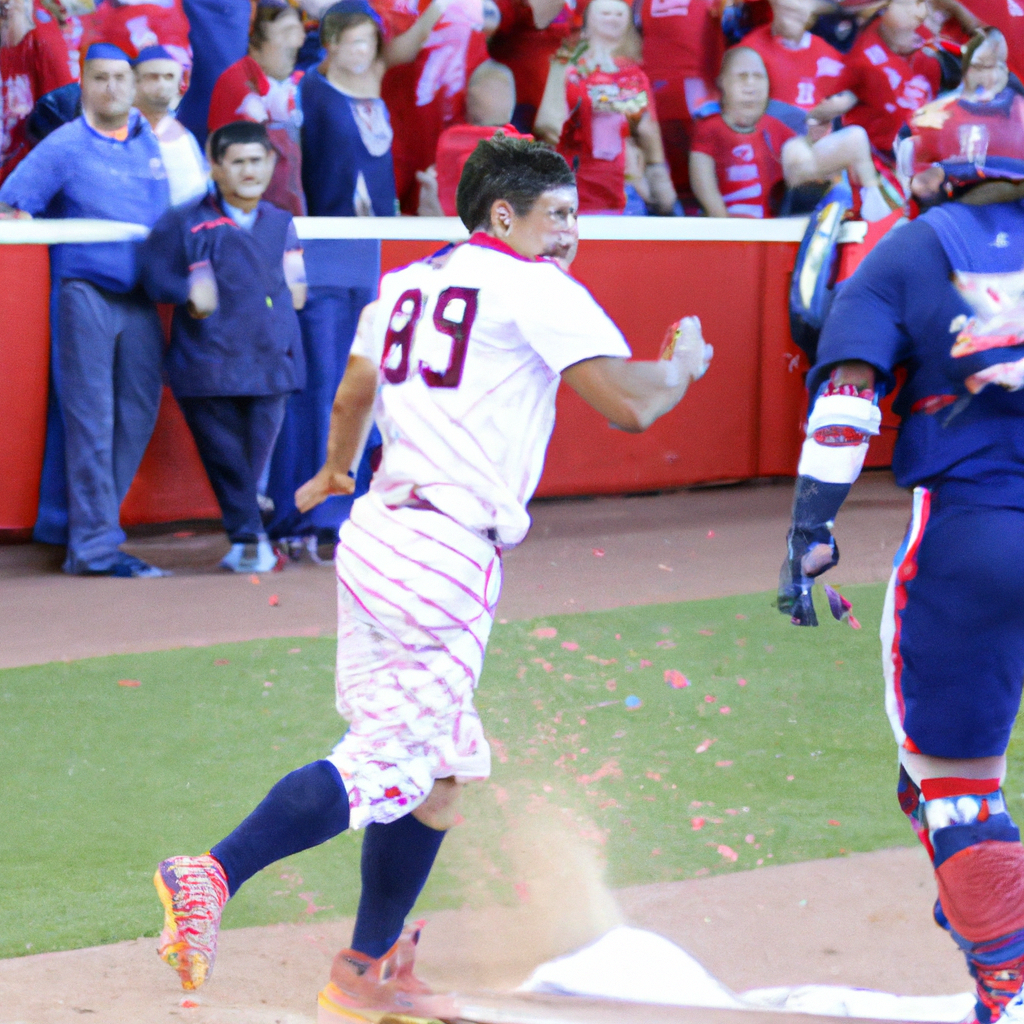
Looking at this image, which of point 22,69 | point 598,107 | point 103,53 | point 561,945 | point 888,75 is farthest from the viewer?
point 888,75

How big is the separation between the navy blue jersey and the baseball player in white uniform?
36cm

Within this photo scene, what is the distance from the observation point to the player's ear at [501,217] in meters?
2.78

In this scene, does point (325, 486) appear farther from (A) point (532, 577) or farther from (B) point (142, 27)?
(B) point (142, 27)

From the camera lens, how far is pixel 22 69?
22.6 feet

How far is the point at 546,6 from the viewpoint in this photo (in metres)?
7.91

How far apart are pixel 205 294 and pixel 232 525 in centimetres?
109

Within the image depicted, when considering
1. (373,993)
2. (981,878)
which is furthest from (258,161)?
(981,878)

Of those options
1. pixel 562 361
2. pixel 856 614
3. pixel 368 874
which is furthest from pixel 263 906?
pixel 856 614

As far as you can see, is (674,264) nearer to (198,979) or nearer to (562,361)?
(562,361)

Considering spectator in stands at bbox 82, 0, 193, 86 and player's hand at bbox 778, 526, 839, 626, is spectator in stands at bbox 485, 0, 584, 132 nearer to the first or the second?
spectator in stands at bbox 82, 0, 193, 86

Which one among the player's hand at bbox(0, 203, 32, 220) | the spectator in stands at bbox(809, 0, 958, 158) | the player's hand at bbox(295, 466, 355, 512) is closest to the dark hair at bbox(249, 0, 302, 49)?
the player's hand at bbox(0, 203, 32, 220)

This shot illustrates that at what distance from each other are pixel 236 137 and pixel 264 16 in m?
0.95

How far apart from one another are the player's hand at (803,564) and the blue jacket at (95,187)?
4598mm

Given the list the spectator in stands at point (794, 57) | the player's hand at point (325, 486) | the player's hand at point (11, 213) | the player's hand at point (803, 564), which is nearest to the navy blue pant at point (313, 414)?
the player's hand at point (11, 213)
